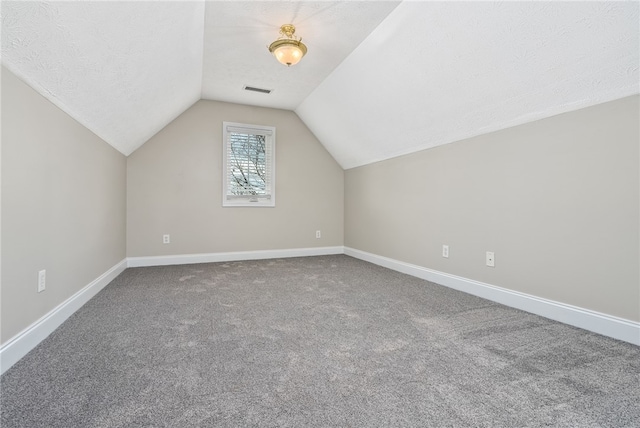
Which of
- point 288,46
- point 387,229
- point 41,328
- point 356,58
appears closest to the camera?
point 41,328

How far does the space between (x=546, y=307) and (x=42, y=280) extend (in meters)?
3.41

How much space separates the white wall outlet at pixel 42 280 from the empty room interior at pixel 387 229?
0.06 ft

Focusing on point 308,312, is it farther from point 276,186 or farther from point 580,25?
A: point 276,186

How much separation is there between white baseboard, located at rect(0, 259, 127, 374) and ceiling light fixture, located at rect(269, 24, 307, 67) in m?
2.53

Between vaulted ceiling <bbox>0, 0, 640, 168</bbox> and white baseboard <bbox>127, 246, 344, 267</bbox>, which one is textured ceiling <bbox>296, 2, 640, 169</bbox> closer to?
vaulted ceiling <bbox>0, 0, 640, 168</bbox>

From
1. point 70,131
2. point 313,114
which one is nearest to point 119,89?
Result: point 70,131

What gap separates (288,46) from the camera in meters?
2.58

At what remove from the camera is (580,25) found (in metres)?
1.71

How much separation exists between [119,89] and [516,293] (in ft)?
11.6

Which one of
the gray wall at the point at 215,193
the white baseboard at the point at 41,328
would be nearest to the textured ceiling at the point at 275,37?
the gray wall at the point at 215,193

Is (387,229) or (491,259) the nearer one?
(491,259)

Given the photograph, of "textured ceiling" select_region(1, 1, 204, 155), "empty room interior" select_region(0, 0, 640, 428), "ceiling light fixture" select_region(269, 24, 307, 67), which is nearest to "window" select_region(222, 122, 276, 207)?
"empty room interior" select_region(0, 0, 640, 428)

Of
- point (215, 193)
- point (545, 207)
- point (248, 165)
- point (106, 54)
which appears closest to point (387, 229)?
point (545, 207)

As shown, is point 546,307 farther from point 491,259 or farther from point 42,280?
point 42,280
